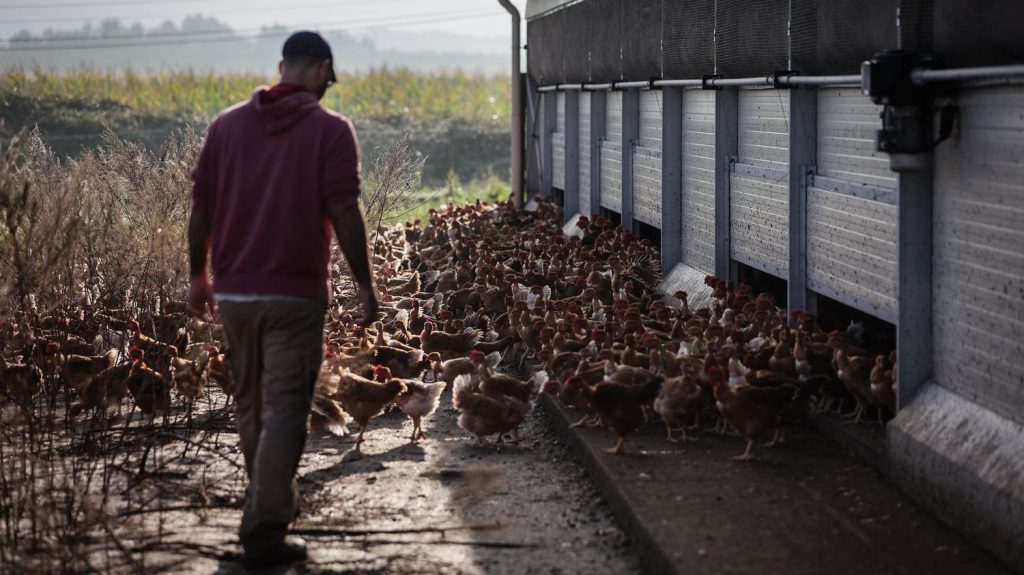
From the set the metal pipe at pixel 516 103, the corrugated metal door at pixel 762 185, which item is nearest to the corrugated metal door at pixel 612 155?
the corrugated metal door at pixel 762 185

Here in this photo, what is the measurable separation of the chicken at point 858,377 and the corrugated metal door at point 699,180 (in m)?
4.97

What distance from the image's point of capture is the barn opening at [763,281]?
44.0ft

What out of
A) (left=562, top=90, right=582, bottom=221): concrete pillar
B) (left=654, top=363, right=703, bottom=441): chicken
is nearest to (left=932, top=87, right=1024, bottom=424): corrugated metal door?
(left=654, top=363, right=703, bottom=441): chicken

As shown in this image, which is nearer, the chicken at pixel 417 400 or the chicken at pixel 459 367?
the chicken at pixel 417 400

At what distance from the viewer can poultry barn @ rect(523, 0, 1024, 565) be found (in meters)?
6.98

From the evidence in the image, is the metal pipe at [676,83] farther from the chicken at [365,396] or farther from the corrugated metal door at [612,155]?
the chicken at [365,396]

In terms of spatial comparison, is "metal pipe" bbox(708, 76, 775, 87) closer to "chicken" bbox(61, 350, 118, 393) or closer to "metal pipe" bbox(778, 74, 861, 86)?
"metal pipe" bbox(778, 74, 861, 86)

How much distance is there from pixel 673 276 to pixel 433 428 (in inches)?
195

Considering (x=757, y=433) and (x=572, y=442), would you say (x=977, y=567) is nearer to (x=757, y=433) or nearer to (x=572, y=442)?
(x=757, y=433)

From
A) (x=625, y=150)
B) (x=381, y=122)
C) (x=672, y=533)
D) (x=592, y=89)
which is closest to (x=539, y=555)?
(x=672, y=533)

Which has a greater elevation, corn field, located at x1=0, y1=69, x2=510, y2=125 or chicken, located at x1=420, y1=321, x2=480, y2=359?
corn field, located at x1=0, y1=69, x2=510, y2=125

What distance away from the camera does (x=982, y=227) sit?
729 centimetres

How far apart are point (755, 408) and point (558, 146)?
55.7 feet

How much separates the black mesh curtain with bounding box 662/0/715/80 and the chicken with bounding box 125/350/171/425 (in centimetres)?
579
